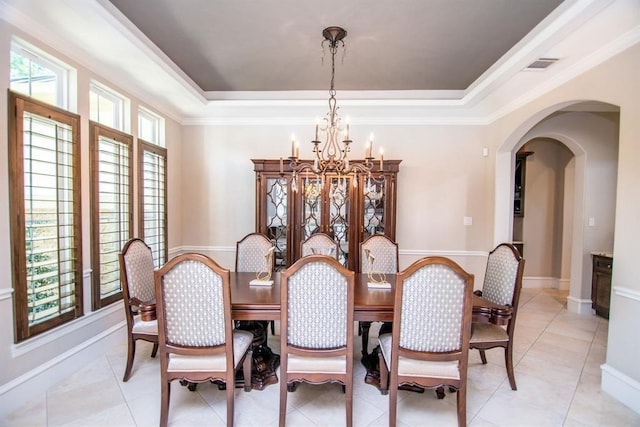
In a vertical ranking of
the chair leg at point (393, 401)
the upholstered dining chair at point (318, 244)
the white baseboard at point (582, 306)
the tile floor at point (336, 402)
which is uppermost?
the upholstered dining chair at point (318, 244)

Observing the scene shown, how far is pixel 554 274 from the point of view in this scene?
5242mm

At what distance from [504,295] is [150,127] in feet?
13.6

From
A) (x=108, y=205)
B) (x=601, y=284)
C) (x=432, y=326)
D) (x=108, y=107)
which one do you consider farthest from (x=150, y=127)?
(x=601, y=284)

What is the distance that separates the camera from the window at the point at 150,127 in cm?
363

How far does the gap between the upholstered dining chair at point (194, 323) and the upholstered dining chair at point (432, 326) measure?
3.16 ft

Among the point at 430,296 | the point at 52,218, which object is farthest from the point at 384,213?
the point at 52,218

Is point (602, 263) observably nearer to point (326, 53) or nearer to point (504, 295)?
point (504, 295)

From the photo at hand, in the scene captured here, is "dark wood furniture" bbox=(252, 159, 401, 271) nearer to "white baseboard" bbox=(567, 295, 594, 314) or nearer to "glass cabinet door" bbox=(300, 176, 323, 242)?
"glass cabinet door" bbox=(300, 176, 323, 242)

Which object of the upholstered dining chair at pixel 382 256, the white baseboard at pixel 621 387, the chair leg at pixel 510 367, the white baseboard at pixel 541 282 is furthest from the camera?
the white baseboard at pixel 541 282

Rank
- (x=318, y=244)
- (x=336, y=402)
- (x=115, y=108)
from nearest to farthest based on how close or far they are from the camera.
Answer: (x=336, y=402)
(x=115, y=108)
(x=318, y=244)

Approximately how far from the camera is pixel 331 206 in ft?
13.1

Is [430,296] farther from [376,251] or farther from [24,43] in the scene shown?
[24,43]

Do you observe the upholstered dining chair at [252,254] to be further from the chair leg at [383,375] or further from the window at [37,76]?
the window at [37,76]

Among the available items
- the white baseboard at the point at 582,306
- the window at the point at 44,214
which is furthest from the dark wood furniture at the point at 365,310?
the white baseboard at the point at 582,306
